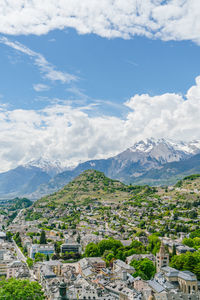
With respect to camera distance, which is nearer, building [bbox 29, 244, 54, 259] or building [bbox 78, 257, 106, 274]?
building [bbox 78, 257, 106, 274]

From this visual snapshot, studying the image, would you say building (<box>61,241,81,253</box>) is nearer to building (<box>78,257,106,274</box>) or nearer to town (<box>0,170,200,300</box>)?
town (<box>0,170,200,300</box>)

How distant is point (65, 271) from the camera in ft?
276

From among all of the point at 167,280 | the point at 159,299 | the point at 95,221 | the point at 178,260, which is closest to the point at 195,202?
the point at 95,221

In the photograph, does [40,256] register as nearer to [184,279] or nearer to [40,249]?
[40,249]

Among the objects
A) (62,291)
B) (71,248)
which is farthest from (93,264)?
(62,291)

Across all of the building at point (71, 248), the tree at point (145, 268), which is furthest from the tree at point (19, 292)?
the building at point (71, 248)

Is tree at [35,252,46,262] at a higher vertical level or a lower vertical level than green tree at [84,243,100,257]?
lower

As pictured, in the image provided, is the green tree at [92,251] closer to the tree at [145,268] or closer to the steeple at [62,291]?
the tree at [145,268]

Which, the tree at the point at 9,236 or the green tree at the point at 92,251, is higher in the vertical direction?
the tree at the point at 9,236

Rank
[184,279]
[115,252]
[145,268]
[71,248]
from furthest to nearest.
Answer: [71,248], [115,252], [145,268], [184,279]

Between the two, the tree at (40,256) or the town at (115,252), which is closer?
the town at (115,252)

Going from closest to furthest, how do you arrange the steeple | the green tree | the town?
the steeple, the town, the green tree

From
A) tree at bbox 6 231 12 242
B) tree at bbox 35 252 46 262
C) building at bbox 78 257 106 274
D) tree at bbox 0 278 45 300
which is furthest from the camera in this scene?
tree at bbox 6 231 12 242

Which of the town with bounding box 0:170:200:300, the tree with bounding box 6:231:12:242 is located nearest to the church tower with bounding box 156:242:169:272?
the town with bounding box 0:170:200:300
